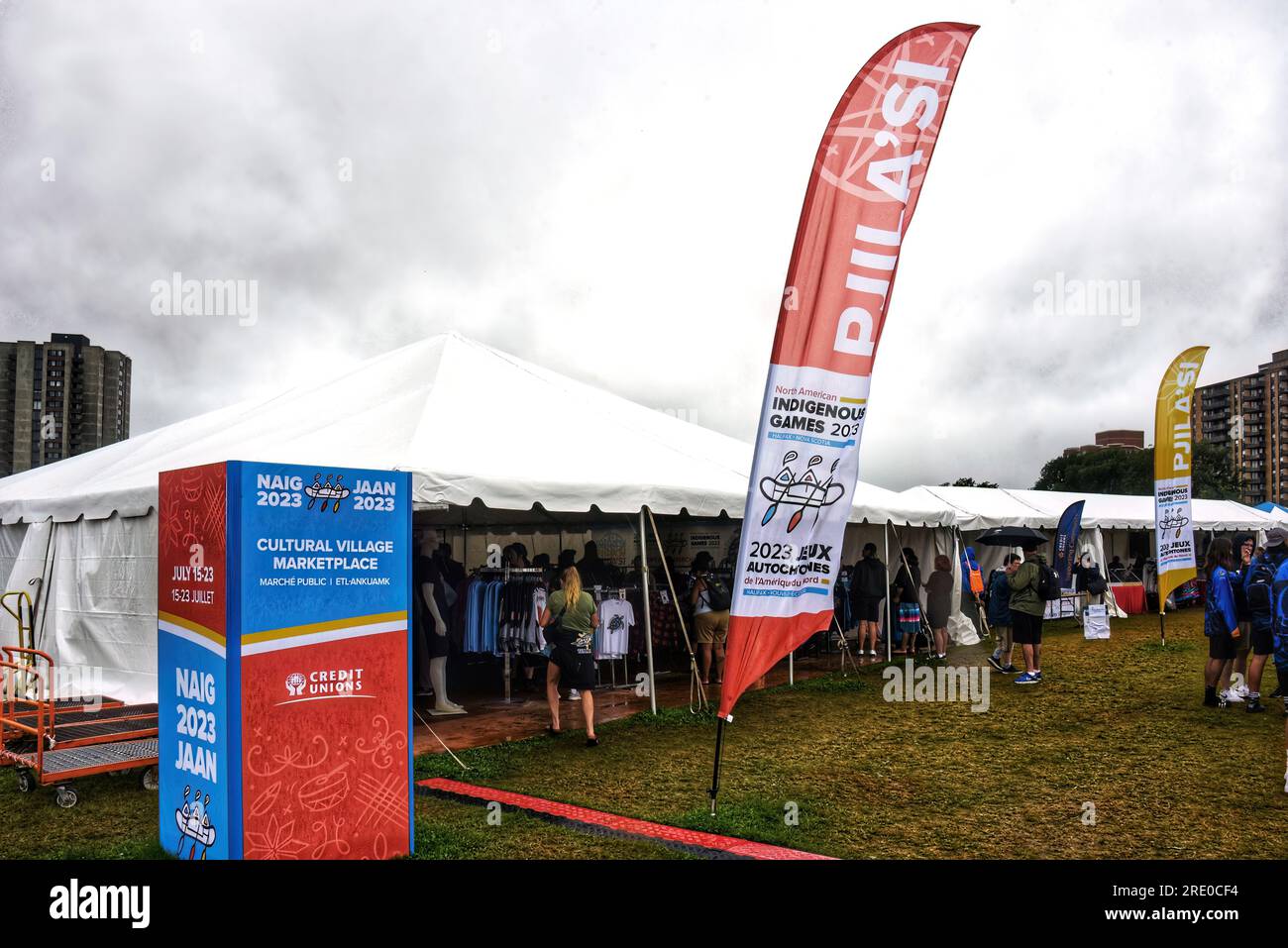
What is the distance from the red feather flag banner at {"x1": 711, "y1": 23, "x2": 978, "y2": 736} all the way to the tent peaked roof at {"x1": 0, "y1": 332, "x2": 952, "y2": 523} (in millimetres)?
3213

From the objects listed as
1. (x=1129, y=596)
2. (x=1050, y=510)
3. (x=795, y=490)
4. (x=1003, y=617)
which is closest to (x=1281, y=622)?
(x=795, y=490)

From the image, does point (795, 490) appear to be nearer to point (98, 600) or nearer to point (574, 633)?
point (574, 633)

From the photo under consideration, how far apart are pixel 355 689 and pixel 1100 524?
21982mm

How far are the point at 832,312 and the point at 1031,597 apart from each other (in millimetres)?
7182

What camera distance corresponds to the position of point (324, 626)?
4633 millimetres

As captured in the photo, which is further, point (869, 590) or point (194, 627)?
point (869, 590)

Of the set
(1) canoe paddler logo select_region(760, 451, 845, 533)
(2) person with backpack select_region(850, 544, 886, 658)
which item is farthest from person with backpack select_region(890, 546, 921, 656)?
(1) canoe paddler logo select_region(760, 451, 845, 533)

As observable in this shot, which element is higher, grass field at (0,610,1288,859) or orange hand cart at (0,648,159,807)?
orange hand cart at (0,648,159,807)

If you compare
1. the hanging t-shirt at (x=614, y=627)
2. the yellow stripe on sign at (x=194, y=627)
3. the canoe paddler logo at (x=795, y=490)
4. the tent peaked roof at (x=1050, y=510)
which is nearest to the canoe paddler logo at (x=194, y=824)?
the yellow stripe on sign at (x=194, y=627)

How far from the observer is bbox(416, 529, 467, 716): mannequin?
9.48 m

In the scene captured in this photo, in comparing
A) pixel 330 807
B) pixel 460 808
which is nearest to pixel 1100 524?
pixel 460 808

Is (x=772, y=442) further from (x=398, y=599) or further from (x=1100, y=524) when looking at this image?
(x=1100, y=524)

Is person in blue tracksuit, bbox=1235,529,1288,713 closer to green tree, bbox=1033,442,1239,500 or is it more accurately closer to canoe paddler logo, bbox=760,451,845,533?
canoe paddler logo, bbox=760,451,845,533
